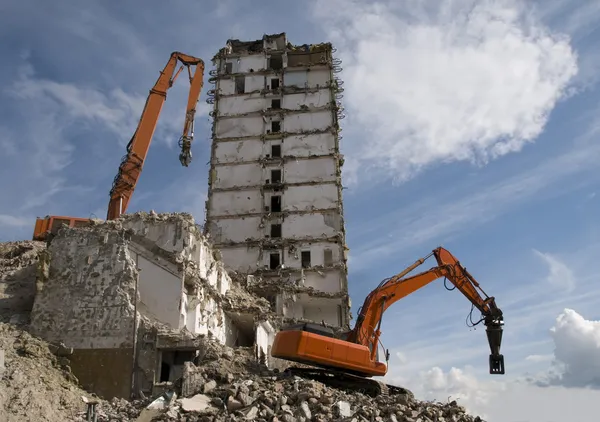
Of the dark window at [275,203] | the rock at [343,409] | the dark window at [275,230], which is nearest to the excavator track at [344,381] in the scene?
the rock at [343,409]

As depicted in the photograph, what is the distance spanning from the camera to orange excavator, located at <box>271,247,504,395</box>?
1970 cm

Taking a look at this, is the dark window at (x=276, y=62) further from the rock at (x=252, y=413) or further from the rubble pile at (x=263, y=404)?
the rock at (x=252, y=413)

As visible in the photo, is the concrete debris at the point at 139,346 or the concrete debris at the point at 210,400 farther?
the concrete debris at the point at 139,346

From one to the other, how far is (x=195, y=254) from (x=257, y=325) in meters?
4.53

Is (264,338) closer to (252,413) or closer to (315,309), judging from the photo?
(315,309)

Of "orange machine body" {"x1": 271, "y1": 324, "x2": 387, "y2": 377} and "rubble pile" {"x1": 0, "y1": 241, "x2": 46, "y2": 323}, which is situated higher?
"rubble pile" {"x1": 0, "y1": 241, "x2": 46, "y2": 323}

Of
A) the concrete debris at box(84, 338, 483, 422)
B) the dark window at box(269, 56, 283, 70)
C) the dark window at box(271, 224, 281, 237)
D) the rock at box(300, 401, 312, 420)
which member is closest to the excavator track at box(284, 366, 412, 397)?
the concrete debris at box(84, 338, 483, 422)

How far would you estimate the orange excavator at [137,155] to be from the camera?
32.4m

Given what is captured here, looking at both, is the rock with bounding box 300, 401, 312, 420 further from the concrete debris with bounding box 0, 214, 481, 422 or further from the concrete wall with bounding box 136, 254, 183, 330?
the concrete wall with bounding box 136, 254, 183, 330

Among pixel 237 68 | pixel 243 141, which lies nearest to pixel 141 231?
pixel 243 141

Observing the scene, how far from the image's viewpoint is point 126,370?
21.8 metres

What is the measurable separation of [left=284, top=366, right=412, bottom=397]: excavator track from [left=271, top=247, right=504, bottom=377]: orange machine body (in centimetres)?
26

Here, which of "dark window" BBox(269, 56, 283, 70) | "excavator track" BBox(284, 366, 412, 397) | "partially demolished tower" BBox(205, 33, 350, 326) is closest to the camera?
"excavator track" BBox(284, 366, 412, 397)

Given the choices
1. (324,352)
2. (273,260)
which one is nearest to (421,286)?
(324,352)
